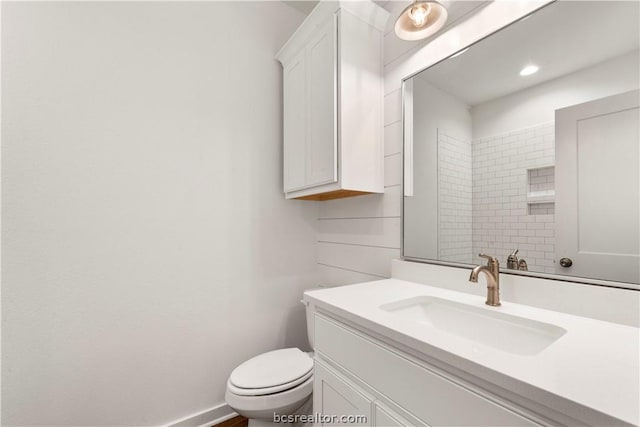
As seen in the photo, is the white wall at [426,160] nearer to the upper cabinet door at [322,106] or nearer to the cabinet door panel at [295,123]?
the upper cabinet door at [322,106]

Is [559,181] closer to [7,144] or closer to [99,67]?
[99,67]

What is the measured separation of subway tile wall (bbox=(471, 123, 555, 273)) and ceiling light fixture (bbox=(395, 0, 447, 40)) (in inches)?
20.8

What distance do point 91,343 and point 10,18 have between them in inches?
58.5

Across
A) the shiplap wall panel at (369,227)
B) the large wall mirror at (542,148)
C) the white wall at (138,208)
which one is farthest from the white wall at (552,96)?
the white wall at (138,208)

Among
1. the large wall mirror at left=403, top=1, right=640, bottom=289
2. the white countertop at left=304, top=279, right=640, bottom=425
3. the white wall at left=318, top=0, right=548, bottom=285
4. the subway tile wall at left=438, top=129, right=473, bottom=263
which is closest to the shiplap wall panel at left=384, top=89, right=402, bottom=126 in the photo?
the white wall at left=318, top=0, right=548, bottom=285

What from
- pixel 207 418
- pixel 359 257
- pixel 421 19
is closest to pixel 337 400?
pixel 359 257

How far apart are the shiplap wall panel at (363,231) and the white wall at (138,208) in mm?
303

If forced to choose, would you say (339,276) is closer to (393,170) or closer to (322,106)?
(393,170)

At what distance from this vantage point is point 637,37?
77 cm

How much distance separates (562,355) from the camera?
0.59m

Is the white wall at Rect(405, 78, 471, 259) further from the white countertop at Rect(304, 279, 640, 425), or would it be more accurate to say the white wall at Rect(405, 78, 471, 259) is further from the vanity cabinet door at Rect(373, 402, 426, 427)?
the vanity cabinet door at Rect(373, 402, 426, 427)

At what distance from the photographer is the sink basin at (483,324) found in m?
0.78

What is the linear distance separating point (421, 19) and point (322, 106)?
565 millimetres

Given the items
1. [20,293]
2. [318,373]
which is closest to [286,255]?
[318,373]
